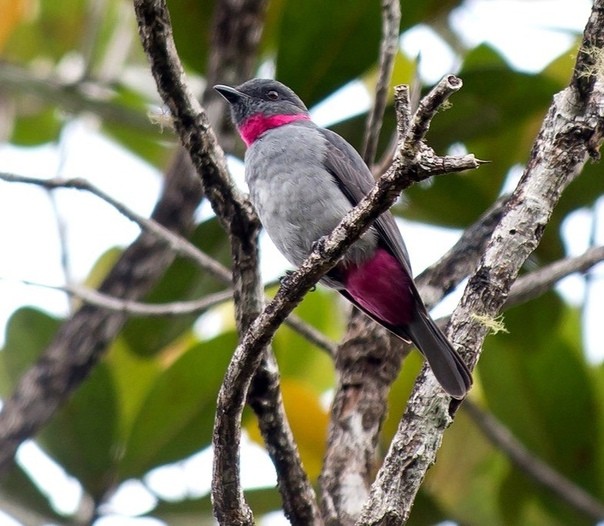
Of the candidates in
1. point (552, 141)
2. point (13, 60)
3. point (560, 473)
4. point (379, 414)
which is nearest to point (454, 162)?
point (552, 141)

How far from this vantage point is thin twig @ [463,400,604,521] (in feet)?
14.8

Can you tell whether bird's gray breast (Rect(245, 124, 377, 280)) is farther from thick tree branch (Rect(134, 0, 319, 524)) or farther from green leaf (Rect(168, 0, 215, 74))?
green leaf (Rect(168, 0, 215, 74))

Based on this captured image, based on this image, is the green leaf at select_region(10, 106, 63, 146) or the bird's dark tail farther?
the green leaf at select_region(10, 106, 63, 146)

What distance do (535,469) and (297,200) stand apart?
5.48 ft

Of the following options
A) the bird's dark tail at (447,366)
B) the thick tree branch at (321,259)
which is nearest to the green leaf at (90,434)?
the bird's dark tail at (447,366)

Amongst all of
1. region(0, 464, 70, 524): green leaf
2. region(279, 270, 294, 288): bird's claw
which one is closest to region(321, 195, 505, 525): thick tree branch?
region(279, 270, 294, 288): bird's claw

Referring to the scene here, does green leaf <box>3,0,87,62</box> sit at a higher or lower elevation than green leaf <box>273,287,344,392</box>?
higher

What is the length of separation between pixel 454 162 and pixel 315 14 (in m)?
2.53

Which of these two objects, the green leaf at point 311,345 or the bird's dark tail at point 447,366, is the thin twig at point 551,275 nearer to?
the bird's dark tail at point 447,366

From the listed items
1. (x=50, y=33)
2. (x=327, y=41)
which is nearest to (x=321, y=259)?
(x=327, y=41)

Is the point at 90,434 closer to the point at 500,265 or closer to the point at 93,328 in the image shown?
the point at 93,328

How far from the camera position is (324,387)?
5.76 metres

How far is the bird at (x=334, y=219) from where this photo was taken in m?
3.75

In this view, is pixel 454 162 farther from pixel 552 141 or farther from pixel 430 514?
pixel 430 514
